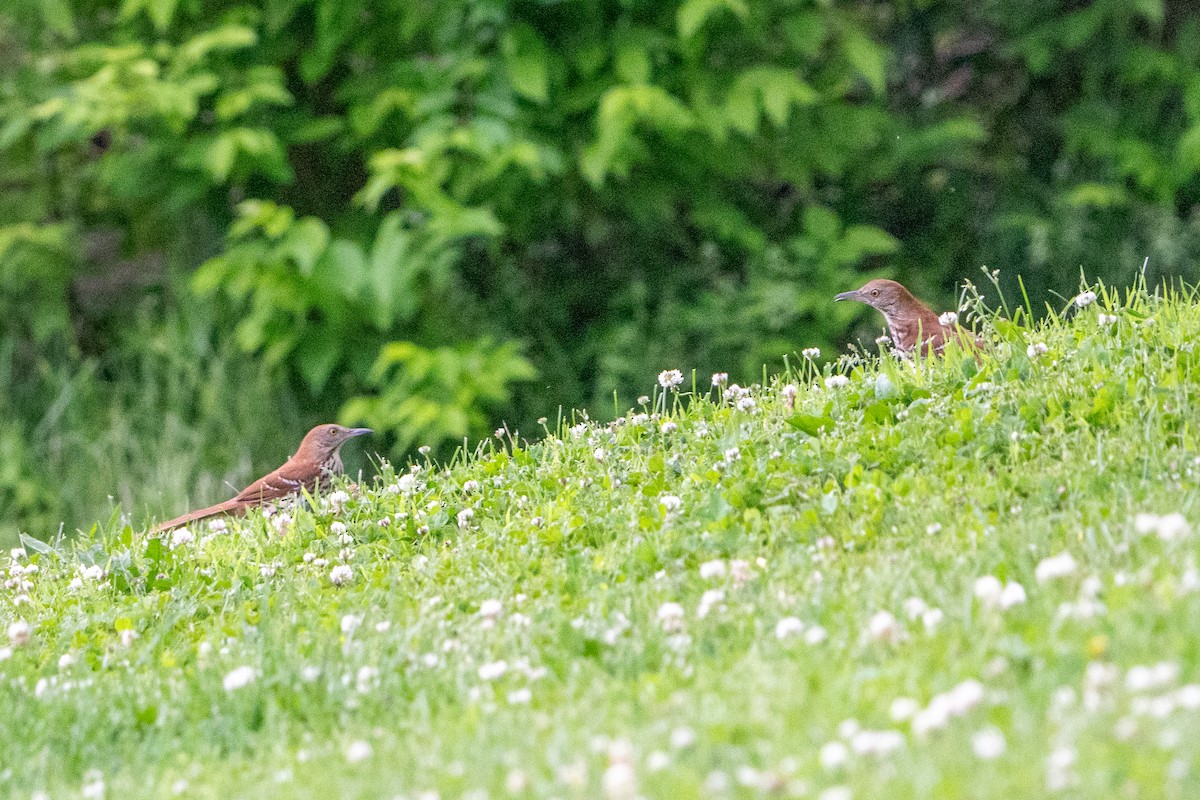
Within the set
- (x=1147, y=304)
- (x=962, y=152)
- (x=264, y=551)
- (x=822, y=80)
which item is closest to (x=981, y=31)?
(x=962, y=152)

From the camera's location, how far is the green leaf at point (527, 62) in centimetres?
853

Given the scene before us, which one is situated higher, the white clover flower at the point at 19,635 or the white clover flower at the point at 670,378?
the white clover flower at the point at 670,378

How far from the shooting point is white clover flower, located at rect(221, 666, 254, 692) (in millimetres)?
3908

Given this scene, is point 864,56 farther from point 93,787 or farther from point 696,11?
point 93,787

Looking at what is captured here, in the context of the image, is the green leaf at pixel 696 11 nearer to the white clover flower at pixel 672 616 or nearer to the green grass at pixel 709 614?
the green grass at pixel 709 614

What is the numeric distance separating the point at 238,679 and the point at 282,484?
2.94 meters

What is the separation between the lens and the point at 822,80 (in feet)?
30.8

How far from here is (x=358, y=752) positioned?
3.21 m

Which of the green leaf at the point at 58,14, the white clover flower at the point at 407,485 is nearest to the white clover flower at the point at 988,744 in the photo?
the white clover flower at the point at 407,485

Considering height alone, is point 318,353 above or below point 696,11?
below

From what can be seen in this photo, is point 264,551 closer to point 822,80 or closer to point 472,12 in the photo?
point 472,12

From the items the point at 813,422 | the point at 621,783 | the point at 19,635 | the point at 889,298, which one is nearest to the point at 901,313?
the point at 889,298

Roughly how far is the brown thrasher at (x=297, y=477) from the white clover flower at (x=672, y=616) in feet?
9.47

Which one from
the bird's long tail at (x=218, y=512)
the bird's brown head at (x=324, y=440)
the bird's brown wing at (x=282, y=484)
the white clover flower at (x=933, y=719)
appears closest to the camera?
the white clover flower at (x=933, y=719)
